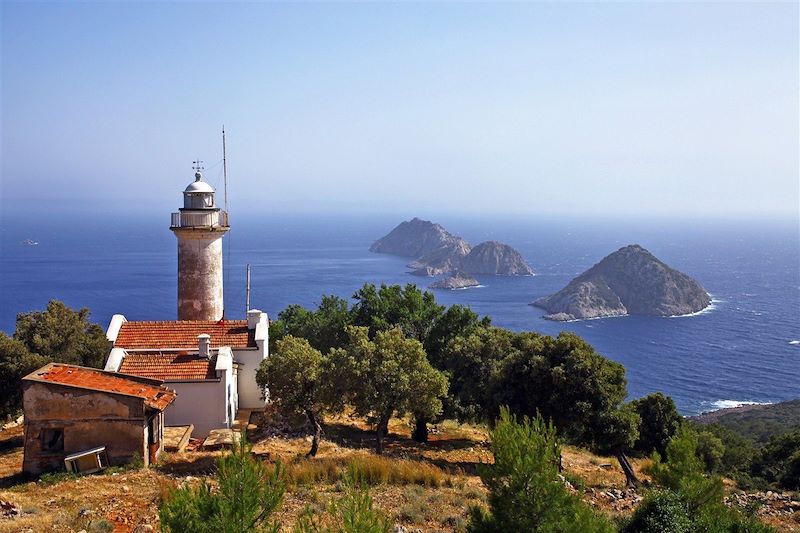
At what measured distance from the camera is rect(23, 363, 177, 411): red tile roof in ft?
57.0

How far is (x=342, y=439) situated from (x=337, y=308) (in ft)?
54.3

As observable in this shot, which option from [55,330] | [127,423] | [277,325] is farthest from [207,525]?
[277,325]

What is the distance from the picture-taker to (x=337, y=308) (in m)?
38.5

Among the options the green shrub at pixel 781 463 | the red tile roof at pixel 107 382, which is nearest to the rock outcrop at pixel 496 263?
the green shrub at pixel 781 463

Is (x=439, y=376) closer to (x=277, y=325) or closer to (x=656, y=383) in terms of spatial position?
(x=277, y=325)

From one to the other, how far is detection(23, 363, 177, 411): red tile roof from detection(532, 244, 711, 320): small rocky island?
111912 mm

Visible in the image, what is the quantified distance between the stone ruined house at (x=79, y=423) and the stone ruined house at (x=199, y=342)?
3962mm

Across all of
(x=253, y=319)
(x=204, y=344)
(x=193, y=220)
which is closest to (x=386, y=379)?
(x=204, y=344)

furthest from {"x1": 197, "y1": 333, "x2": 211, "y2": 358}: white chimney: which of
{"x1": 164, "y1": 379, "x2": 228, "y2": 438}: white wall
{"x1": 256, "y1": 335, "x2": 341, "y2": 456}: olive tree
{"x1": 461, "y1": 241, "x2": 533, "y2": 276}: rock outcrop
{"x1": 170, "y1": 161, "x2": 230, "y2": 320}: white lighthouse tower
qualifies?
{"x1": 461, "y1": 241, "x2": 533, "y2": 276}: rock outcrop

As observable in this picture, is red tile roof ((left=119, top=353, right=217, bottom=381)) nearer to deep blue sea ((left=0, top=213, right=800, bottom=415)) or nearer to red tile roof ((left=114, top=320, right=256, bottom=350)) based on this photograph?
red tile roof ((left=114, top=320, right=256, bottom=350))

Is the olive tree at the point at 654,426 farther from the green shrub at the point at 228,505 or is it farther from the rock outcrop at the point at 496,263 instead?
the rock outcrop at the point at 496,263

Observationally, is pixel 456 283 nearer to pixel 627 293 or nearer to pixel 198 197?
pixel 627 293

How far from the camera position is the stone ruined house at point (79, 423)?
1677 centimetres

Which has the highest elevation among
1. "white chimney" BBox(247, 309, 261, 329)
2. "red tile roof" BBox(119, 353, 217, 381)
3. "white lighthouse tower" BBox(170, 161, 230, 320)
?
"white lighthouse tower" BBox(170, 161, 230, 320)
